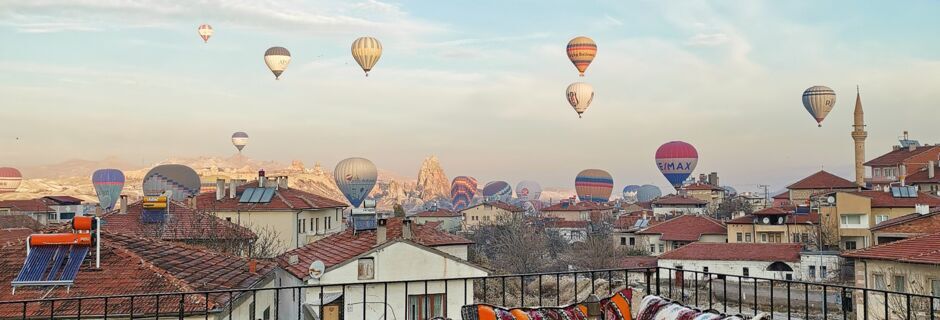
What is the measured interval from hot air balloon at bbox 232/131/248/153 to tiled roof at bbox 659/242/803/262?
5145 cm

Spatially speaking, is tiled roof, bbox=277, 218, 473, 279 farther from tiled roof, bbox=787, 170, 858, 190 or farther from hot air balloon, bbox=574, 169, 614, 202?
hot air balloon, bbox=574, 169, 614, 202

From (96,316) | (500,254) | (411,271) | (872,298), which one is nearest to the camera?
(96,316)

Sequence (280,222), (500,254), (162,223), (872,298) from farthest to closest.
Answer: (500,254)
(280,222)
(162,223)
(872,298)

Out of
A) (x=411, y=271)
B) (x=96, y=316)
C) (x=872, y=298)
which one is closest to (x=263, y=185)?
(x=411, y=271)

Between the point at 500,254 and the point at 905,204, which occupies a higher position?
the point at 905,204

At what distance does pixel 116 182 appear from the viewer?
67250 millimetres

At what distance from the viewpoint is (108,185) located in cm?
6606

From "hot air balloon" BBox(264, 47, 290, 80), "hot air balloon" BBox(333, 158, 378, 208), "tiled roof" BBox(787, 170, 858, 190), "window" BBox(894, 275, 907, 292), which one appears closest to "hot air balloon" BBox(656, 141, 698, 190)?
"tiled roof" BBox(787, 170, 858, 190)

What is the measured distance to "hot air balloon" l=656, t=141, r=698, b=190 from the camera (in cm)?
8494

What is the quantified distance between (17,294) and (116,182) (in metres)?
59.0

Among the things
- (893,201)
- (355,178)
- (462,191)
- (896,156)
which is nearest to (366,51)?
(355,178)

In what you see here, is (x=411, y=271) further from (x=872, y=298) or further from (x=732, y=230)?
(x=732, y=230)

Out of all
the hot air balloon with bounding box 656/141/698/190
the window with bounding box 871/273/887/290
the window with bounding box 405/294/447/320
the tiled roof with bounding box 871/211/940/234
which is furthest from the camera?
the hot air balloon with bounding box 656/141/698/190

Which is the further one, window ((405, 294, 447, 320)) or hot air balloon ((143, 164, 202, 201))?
hot air balloon ((143, 164, 202, 201))
